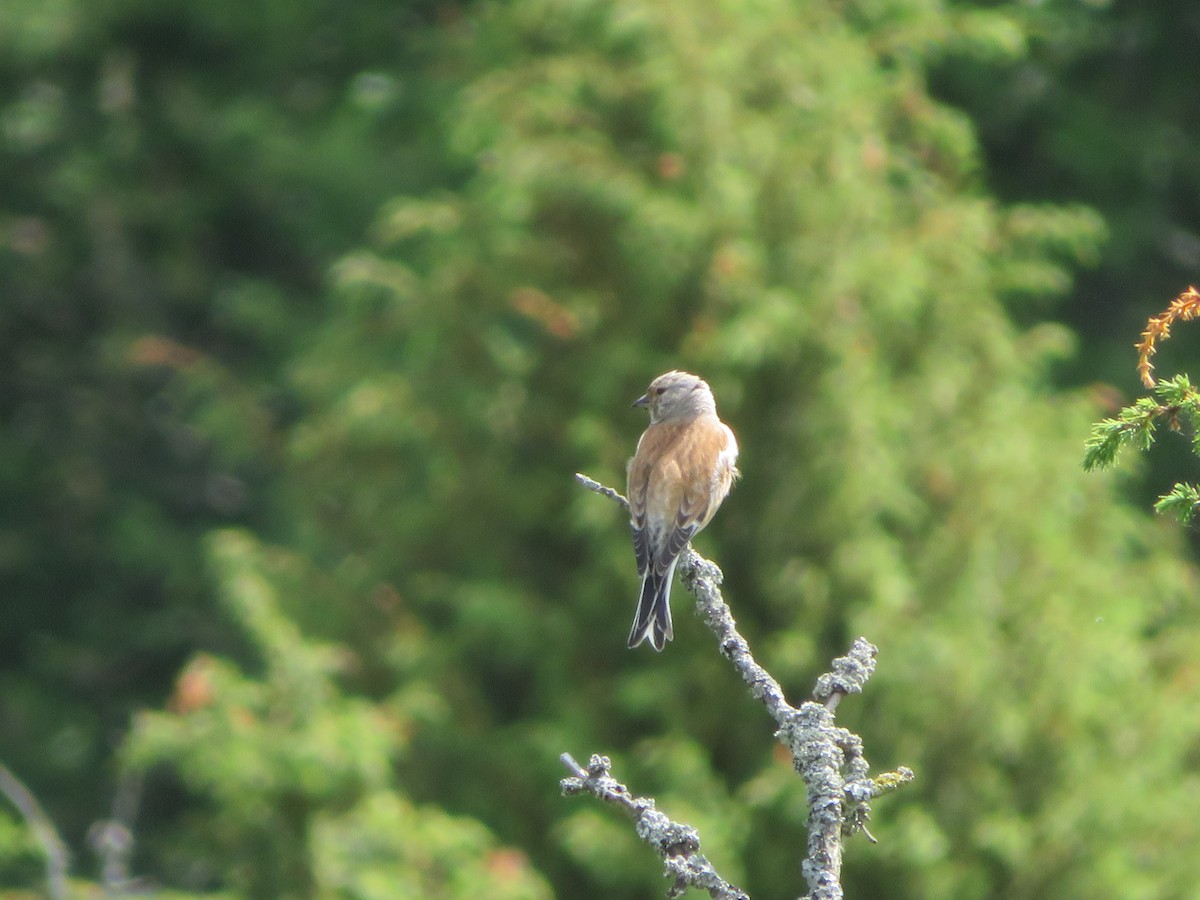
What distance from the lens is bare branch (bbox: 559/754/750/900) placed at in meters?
A: 2.95

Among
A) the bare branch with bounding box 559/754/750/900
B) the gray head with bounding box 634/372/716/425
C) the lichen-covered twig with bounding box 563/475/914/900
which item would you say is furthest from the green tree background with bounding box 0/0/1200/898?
the bare branch with bounding box 559/754/750/900

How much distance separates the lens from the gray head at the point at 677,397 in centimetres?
649

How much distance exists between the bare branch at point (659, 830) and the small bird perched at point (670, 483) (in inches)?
80.9

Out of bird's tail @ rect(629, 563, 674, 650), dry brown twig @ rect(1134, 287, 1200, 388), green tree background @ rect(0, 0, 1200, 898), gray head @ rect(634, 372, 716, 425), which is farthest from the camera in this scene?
green tree background @ rect(0, 0, 1200, 898)

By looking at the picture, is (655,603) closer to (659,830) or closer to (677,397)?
(677,397)

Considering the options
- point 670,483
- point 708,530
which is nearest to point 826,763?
point 670,483

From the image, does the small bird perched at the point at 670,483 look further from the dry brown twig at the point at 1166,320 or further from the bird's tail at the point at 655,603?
the dry brown twig at the point at 1166,320

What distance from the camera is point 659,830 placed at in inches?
120

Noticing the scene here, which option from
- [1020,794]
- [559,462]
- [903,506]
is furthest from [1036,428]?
[559,462]

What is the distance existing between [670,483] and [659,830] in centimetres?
285

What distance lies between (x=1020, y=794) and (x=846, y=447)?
6.19ft

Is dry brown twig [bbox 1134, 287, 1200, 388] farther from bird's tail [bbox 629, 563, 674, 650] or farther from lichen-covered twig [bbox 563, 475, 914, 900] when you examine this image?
bird's tail [bbox 629, 563, 674, 650]

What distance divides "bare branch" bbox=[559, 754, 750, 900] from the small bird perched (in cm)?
205

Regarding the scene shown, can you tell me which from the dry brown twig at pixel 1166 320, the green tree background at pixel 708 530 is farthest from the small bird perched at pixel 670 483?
the dry brown twig at pixel 1166 320
